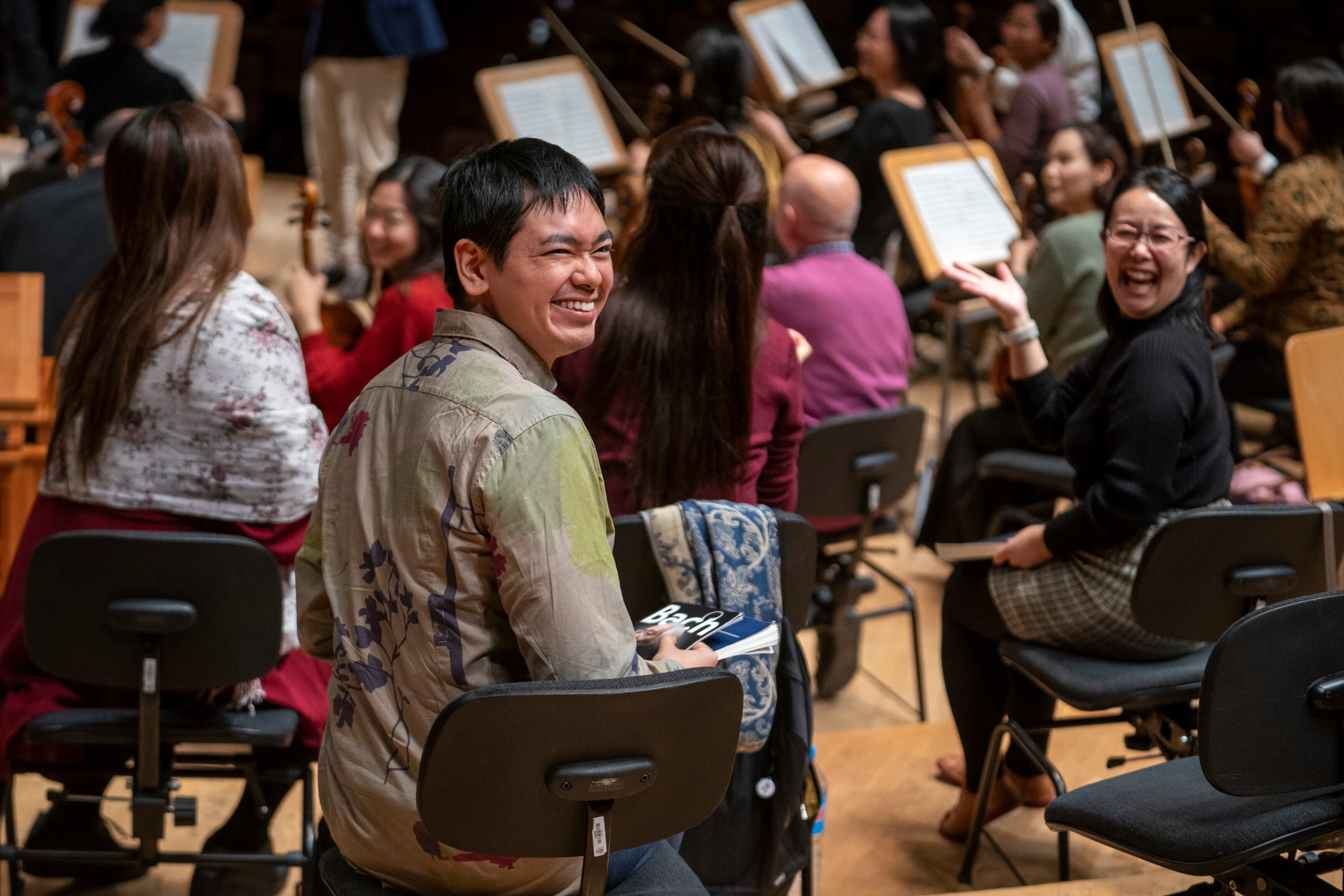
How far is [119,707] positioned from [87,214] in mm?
1603

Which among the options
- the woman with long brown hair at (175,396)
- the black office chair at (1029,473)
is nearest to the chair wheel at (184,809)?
the woman with long brown hair at (175,396)

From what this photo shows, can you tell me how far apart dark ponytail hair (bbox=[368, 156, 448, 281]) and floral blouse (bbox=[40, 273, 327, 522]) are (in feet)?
2.47

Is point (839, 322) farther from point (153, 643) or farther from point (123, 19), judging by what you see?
point (123, 19)

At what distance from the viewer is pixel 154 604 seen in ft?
5.92

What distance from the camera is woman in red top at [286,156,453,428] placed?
2586 millimetres

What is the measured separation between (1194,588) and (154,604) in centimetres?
153

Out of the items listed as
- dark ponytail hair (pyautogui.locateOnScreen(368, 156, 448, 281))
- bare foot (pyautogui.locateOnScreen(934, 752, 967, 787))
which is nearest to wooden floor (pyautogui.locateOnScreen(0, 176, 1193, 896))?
bare foot (pyautogui.locateOnScreen(934, 752, 967, 787))

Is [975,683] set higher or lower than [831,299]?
lower

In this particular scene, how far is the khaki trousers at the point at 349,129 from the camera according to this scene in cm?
543

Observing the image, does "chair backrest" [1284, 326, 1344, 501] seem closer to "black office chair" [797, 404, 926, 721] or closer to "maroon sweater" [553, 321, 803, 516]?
"black office chair" [797, 404, 926, 721]

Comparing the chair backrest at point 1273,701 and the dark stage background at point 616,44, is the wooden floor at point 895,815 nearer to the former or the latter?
the chair backrest at point 1273,701

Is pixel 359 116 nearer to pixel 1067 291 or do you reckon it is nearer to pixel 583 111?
pixel 583 111

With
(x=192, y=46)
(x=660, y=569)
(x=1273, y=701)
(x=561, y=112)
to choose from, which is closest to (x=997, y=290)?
(x=660, y=569)

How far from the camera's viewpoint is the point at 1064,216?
12.2ft
